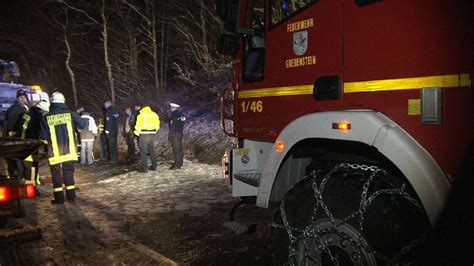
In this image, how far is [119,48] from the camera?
961 inches

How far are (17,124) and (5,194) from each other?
4659 mm

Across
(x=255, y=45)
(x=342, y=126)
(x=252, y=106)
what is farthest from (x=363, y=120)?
(x=255, y=45)

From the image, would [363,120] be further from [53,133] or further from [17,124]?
[17,124]

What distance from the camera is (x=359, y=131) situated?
2.89 metres

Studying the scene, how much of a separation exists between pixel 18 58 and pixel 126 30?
14200 mm

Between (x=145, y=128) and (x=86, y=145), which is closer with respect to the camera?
(x=145, y=128)

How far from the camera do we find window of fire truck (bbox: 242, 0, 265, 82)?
4246 mm

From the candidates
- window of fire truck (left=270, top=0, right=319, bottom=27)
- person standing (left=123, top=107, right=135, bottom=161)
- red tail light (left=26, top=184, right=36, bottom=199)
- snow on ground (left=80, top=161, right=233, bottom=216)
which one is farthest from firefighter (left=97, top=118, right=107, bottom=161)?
window of fire truck (left=270, top=0, right=319, bottom=27)

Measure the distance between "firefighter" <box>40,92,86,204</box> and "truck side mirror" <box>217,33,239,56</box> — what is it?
4025 mm

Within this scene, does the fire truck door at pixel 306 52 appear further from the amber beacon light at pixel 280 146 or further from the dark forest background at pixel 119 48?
the dark forest background at pixel 119 48

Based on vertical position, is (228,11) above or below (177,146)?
above

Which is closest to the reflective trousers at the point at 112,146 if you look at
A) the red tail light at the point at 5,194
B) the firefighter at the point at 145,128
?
the firefighter at the point at 145,128

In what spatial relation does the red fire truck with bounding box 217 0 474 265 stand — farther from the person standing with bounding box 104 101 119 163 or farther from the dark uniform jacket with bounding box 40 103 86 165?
the person standing with bounding box 104 101 119 163

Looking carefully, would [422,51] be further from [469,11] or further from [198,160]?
[198,160]
